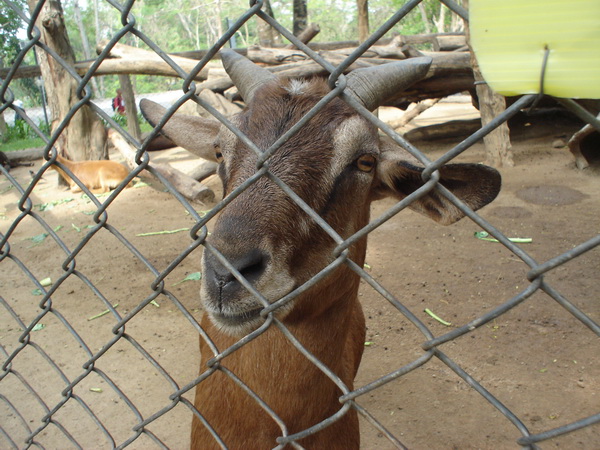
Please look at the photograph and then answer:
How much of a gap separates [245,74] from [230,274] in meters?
1.54

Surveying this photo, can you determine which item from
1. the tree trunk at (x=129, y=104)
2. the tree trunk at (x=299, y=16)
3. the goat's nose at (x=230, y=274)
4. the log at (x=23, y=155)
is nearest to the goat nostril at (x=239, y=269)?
the goat's nose at (x=230, y=274)

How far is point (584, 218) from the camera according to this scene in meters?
6.12

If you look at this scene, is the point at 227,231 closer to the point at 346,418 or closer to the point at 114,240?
the point at 346,418

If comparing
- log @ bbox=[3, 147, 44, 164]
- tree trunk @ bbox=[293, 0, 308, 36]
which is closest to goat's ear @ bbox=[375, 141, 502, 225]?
log @ bbox=[3, 147, 44, 164]

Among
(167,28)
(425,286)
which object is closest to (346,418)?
(425,286)

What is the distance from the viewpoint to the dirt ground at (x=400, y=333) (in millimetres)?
3332

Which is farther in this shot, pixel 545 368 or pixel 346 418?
pixel 545 368

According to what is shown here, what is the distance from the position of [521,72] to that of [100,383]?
13.0 feet

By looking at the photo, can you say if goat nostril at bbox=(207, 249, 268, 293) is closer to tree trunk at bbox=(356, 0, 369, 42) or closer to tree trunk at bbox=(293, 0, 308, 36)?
tree trunk at bbox=(356, 0, 369, 42)

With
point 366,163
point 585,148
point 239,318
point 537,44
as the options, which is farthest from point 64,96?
point 537,44

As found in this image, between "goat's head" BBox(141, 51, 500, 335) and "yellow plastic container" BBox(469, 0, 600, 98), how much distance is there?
57cm

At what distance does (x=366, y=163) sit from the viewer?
2314 mm

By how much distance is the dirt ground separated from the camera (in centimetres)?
333

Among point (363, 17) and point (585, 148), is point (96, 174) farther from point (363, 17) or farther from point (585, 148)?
point (585, 148)
